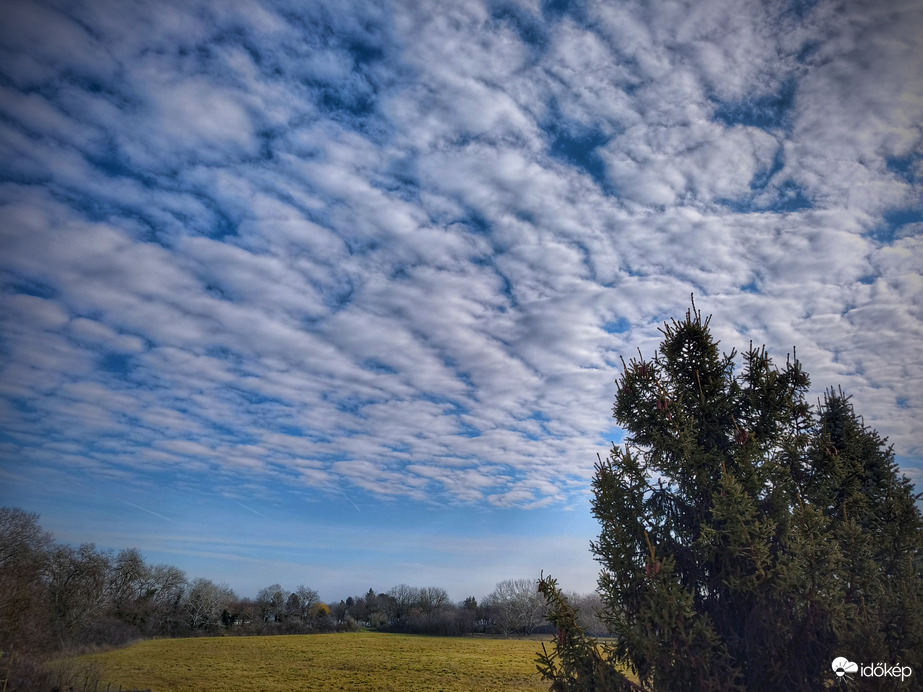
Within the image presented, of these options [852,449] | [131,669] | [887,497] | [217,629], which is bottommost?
[217,629]

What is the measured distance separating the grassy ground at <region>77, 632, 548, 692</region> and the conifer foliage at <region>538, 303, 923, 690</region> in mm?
26063

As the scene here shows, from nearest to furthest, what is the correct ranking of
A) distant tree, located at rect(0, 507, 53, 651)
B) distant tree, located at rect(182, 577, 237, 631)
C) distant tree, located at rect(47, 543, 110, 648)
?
1. distant tree, located at rect(0, 507, 53, 651)
2. distant tree, located at rect(47, 543, 110, 648)
3. distant tree, located at rect(182, 577, 237, 631)

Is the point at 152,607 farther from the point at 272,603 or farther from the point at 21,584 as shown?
the point at 21,584

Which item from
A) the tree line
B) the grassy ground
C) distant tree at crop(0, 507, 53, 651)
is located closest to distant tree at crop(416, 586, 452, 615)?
the tree line

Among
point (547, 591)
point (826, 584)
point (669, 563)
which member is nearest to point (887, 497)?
point (826, 584)

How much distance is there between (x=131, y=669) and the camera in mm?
38562

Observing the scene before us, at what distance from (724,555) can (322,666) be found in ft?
151

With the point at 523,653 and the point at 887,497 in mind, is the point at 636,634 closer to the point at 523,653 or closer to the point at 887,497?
the point at 887,497

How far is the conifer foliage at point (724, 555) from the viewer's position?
605cm

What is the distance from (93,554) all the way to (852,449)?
79.8 metres

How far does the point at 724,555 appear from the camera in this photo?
647 cm

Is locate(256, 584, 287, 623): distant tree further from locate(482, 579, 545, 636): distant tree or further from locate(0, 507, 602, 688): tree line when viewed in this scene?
locate(482, 579, 545, 636): distant tree

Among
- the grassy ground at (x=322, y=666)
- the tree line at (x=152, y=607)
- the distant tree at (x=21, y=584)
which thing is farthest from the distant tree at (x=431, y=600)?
the distant tree at (x=21, y=584)

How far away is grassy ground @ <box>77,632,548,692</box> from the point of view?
3216cm
